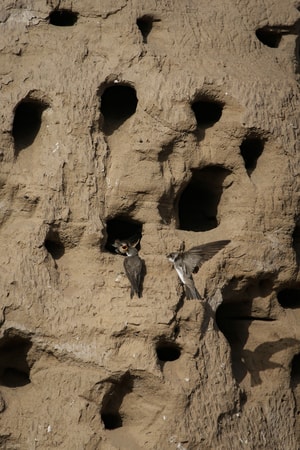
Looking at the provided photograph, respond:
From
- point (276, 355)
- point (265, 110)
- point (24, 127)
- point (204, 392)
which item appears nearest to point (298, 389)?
point (276, 355)

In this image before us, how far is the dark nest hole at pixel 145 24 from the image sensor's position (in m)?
7.13

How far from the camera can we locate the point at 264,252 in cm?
679

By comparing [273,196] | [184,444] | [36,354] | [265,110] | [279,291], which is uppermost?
[265,110]

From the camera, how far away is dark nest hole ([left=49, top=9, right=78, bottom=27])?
704 centimetres

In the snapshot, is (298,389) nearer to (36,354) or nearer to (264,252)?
(264,252)

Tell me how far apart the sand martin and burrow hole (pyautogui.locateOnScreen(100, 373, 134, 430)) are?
0.48 m

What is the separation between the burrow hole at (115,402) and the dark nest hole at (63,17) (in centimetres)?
231

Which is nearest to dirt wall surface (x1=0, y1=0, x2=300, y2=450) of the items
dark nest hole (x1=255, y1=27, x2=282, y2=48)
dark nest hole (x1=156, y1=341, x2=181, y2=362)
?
dark nest hole (x1=156, y1=341, x2=181, y2=362)

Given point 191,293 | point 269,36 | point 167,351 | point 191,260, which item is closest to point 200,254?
point 191,260

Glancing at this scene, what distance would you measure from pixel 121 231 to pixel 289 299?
117cm

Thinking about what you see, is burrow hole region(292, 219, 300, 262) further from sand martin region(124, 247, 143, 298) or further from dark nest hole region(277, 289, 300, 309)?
sand martin region(124, 247, 143, 298)

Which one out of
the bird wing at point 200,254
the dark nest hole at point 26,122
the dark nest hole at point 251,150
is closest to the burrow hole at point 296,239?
the dark nest hole at point 251,150

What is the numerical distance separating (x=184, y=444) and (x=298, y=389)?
38.5 inches

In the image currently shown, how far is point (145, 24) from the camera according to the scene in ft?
23.6
